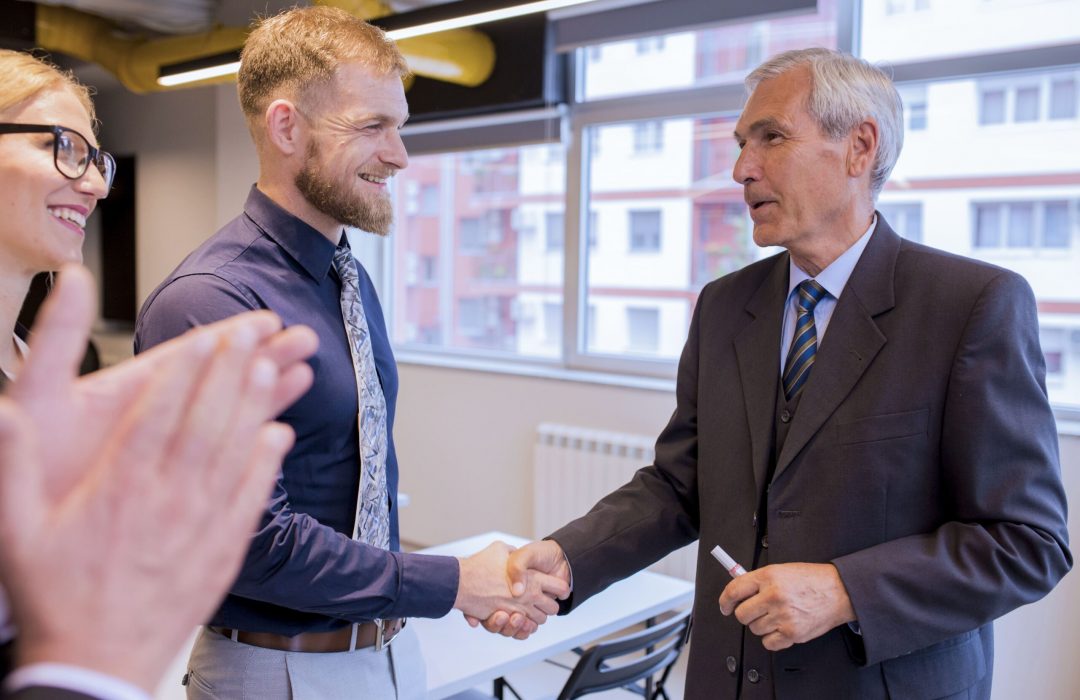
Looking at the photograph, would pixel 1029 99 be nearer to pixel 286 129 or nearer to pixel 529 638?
pixel 529 638

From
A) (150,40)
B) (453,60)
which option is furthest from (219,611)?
(150,40)

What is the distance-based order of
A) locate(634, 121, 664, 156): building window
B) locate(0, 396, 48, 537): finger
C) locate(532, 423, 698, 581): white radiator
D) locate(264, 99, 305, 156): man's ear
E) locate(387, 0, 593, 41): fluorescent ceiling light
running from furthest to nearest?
locate(634, 121, 664, 156): building window
locate(532, 423, 698, 581): white radiator
locate(387, 0, 593, 41): fluorescent ceiling light
locate(264, 99, 305, 156): man's ear
locate(0, 396, 48, 537): finger

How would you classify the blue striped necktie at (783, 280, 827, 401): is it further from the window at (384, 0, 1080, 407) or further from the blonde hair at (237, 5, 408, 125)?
the window at (384, 0, 1080, 407)

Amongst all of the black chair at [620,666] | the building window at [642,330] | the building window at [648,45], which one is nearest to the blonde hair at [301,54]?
the black chair at [620,666]

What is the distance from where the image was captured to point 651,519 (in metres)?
1.92

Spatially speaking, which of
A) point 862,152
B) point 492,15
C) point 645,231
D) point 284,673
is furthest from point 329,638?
point 645,231

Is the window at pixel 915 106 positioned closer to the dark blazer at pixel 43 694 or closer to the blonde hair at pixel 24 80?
the blonde hair at pixel 24 80

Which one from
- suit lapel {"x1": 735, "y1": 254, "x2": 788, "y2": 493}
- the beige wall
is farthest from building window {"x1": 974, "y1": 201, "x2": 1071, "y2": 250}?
suit lapel {"x1": 735, "y1": 254, "x2": 788, "y2": 493}

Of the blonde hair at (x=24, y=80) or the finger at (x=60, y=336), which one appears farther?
the blonde hair at (x=24, y=80)

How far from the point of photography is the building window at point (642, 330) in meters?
5.04

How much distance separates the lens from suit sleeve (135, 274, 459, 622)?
1481 mm

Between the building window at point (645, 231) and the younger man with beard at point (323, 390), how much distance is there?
10.7 ft

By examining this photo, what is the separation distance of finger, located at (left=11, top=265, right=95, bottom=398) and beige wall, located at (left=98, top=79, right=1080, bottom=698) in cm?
368

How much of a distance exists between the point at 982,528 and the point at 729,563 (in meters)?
0.41
